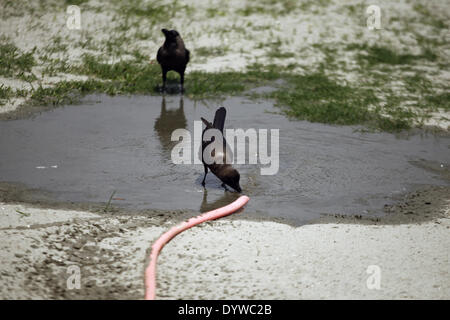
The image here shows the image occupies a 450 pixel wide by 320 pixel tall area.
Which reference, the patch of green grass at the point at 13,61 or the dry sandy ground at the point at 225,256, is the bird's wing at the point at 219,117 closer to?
the dry sandy ground at the point at 225,256

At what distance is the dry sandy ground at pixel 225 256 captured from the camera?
4.43 metres

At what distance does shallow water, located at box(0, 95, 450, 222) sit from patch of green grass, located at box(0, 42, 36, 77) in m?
1.68

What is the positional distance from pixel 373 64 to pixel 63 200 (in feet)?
25.2

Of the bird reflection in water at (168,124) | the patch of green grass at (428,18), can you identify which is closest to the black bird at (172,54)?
the bird reflection in water at (168,124)

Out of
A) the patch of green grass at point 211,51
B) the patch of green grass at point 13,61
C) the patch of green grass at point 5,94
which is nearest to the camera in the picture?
the patch of green grass at point 5,94

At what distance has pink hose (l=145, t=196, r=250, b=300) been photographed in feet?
14.3

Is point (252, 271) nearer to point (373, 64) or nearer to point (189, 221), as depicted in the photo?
point (189, 221)

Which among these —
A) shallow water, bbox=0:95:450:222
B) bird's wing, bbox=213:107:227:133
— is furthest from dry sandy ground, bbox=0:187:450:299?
bird's wing, bbox=213:107:227:133

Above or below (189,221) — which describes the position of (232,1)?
above

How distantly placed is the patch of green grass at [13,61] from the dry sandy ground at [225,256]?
533cm

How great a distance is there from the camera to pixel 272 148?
25.6ft

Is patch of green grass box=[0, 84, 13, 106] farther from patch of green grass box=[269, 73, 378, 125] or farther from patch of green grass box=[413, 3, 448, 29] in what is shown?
patch of green grass box=[413, 3, 448, 29]

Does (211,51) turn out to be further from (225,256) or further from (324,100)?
(225,256)

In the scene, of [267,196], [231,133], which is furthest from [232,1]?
[267,196]
